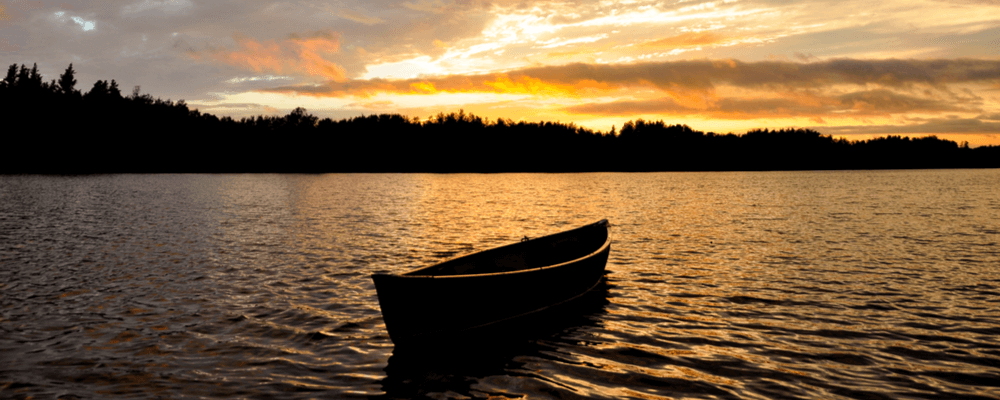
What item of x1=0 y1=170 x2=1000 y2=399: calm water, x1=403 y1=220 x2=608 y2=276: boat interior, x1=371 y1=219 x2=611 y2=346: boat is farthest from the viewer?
x1=403 y1=220 x2=608 y2=276: boat interior

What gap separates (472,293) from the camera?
12.6m

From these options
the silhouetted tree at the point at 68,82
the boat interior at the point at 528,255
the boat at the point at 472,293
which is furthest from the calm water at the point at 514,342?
the silhouetted tree at the point at 68,82

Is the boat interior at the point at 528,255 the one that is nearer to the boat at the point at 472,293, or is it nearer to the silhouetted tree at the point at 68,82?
the boat at the point at 472,293

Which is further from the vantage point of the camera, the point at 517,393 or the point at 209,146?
the point at 209,146

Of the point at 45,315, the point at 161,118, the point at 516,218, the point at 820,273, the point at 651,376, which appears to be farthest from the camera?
the point at 161,118

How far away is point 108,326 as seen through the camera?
1359 cm

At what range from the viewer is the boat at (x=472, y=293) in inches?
458

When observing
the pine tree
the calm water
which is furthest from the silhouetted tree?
the calm water

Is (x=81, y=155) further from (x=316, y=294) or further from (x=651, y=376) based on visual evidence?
(x=651, y=376)

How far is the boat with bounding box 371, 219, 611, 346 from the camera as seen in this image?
11625 mm

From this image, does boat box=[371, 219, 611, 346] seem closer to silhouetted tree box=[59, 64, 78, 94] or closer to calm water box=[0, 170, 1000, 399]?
calm water box=[0, 170, 1000, 399]

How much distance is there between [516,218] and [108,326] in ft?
109

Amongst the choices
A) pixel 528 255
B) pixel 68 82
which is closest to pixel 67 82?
pixel 68 82

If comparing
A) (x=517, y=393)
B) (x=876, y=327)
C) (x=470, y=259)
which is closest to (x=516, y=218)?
(x=470, y=259)
